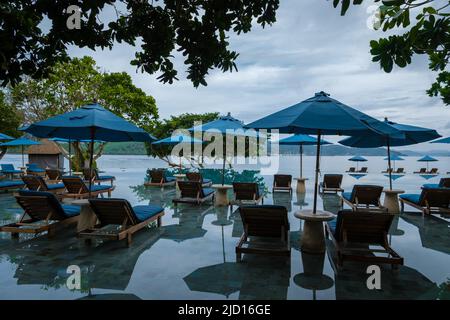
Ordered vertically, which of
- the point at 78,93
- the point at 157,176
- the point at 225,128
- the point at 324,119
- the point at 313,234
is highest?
the point at 78,93

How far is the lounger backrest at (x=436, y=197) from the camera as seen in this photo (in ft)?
24.7

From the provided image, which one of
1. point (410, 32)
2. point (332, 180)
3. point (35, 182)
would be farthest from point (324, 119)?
point (35, 182)

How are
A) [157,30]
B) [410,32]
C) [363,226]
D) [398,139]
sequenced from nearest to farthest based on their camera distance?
[410,32]
[157,30]
[363,226]
[398,139]

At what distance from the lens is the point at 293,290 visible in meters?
3.54

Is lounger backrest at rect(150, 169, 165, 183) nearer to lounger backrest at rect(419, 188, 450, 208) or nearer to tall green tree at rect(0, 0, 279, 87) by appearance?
tall green tree at rect(0, 0, 279, 87)

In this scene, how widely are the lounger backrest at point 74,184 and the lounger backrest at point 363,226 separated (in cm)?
860

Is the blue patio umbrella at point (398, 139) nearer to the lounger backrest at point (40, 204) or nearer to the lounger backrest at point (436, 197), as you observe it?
the lounger backrest at point (436, 197)

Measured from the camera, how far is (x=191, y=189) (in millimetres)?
9227

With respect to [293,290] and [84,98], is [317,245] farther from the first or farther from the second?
[84,98]

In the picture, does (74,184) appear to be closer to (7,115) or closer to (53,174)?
(53,174)

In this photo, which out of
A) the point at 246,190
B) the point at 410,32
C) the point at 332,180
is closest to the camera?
the point at 410,32

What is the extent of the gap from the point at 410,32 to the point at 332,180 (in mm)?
9503
